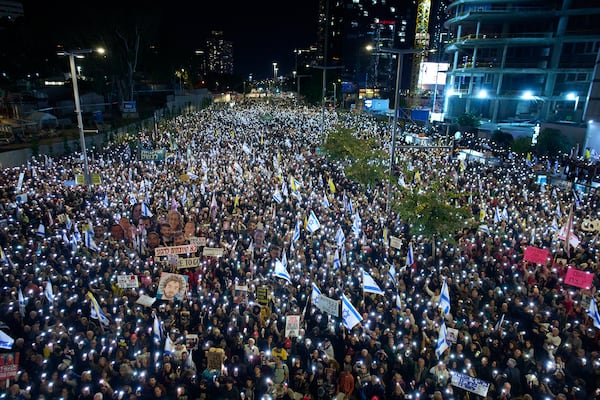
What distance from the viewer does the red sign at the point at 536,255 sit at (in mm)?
11188

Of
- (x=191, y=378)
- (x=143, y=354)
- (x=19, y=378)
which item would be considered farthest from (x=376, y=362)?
(x=19, y=378)

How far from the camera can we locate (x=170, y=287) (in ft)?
32.7

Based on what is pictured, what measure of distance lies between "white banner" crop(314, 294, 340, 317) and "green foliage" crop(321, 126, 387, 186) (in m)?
11.2

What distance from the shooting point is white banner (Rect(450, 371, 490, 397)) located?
724 centimetres

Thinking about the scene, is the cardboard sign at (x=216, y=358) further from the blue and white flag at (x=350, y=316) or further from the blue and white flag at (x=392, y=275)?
the blue and white flag at (x=392, y=275)

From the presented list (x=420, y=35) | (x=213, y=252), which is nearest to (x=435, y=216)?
(x=213, y=252)

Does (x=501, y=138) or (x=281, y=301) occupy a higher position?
(x=501, y=138)

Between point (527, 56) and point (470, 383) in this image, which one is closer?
point (470, 383)

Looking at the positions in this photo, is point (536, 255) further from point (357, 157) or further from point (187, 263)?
point (357, 157)

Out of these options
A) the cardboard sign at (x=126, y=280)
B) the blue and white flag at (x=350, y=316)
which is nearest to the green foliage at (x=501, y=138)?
the blue and white flag at (x=350, y=316)

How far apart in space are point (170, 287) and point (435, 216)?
8.18 meters

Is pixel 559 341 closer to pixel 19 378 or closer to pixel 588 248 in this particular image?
pixel 588 248

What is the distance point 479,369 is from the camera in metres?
7.99

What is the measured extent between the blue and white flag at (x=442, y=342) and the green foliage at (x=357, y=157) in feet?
39.2
